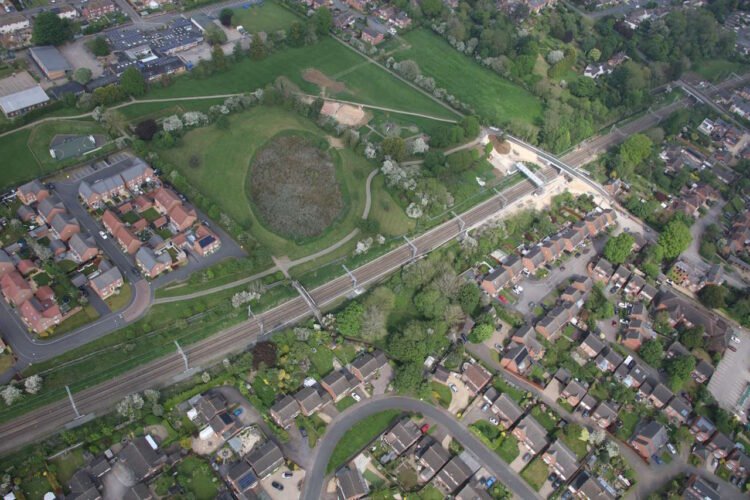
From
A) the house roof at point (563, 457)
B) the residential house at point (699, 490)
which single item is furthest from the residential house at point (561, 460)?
the residential house at point (699, 490)

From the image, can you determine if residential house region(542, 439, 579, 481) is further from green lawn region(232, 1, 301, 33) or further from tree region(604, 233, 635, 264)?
green lawn region(232, 1, 301, 33)

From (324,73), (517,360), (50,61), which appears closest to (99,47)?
(50,61)

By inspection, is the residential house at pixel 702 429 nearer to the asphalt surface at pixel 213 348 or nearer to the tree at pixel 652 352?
the tree at pixel 652 352

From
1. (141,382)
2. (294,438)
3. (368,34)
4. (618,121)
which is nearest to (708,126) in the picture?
(618,121)

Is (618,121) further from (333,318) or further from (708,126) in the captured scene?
(333,318)

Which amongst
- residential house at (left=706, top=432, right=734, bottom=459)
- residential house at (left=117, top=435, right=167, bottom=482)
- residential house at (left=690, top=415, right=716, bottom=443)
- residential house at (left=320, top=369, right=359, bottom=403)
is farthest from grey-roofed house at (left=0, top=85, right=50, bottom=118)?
residential house at (left=706, top=432, right=734, bottom=459)

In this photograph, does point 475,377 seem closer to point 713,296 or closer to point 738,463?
point 738,463
